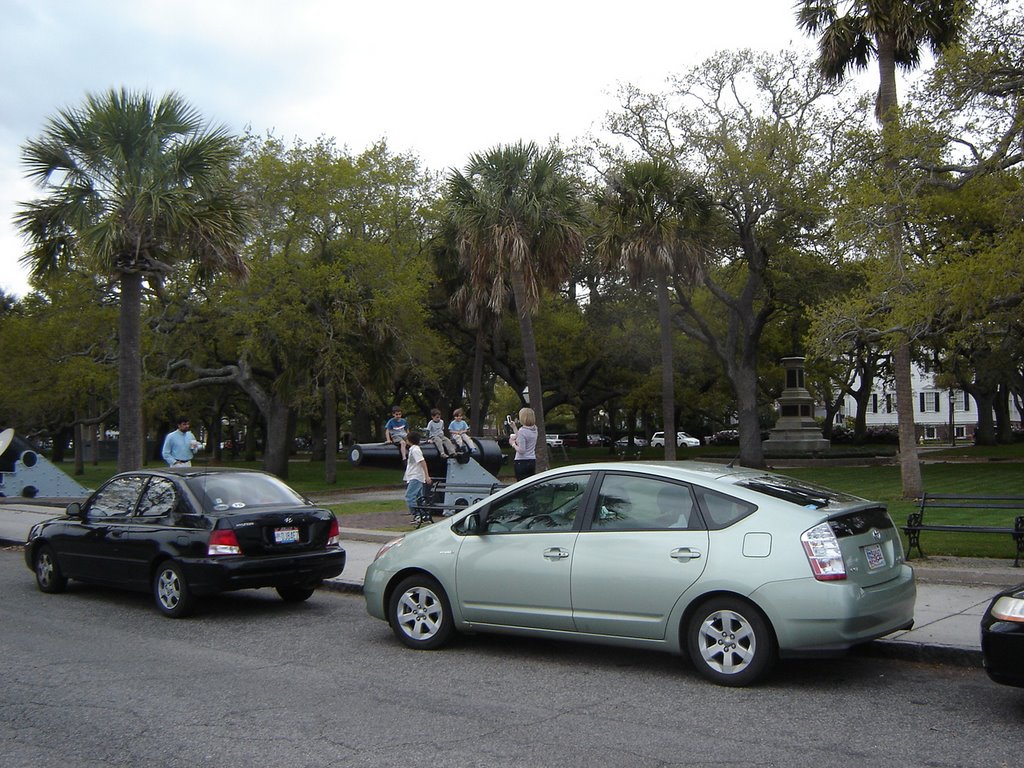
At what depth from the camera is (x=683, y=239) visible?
26.4 m

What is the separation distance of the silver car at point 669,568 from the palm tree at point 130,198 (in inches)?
436

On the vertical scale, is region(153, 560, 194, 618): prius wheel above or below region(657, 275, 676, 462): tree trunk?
below

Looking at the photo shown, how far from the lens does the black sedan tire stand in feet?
33.2

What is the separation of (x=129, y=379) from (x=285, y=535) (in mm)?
9440

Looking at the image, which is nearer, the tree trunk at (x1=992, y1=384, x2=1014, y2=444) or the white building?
the tree trunk at (x1=992, y1=384, x2=1014, y2=444)

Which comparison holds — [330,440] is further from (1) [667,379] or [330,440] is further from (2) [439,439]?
(2) [439,439]

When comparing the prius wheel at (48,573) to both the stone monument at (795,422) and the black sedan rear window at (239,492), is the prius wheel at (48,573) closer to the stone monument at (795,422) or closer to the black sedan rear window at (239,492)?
the black sedan rear window at (239,492)

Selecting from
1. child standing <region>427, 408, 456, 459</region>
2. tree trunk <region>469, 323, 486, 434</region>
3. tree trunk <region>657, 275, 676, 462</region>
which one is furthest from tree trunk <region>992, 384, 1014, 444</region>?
child standing <region>427, 408, 456, 459</region>

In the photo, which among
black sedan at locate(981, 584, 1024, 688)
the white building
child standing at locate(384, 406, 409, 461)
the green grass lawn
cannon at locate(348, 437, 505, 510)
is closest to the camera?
black sedan at locate(981, 584, 1024, 688)

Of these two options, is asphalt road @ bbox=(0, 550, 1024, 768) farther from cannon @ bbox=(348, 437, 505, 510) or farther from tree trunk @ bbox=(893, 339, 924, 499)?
tree trunk @ bbox=(893, 339, 924, 499)

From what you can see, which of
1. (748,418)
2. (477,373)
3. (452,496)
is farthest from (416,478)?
(477,373)

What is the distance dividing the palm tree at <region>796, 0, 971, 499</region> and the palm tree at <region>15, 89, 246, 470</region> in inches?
486

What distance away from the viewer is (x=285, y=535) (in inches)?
365

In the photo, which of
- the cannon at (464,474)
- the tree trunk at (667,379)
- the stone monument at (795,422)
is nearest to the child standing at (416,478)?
the cannon at (464,474)
